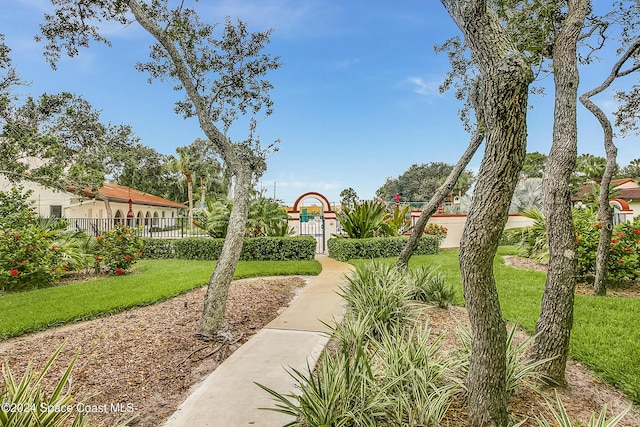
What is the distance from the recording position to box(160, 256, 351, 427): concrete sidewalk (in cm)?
255

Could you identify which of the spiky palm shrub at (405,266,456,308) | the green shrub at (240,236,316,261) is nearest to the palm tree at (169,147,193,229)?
the green shrub at (240,236,316,261)

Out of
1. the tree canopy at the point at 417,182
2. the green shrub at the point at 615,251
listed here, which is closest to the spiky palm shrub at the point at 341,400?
the green shrub at the point at 615,251

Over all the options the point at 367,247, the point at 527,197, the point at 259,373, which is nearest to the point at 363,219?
the point at 367,247

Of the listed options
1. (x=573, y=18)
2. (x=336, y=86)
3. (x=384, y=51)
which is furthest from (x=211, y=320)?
(x=336, y=86)

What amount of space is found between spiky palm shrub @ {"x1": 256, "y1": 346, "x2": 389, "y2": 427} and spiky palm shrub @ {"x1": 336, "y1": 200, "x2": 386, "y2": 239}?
978 centimetres

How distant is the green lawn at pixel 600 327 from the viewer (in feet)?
10.4

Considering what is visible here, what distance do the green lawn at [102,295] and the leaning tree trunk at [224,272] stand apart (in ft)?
7.41

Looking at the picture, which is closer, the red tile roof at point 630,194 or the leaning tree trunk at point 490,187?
the leaning tree trunk at point 490,187

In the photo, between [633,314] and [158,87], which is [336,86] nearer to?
[158,87]

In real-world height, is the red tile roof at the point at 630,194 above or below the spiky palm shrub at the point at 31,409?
above

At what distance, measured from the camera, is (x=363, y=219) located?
1216 cm

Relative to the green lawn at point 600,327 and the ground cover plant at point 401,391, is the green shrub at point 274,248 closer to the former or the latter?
the green lawn at point 600,327

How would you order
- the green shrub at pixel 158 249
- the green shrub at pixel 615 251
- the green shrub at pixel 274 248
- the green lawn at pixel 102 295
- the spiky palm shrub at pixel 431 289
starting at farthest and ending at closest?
the green shrub at pixel 158 249
the green shrub at pixel 274 248
the green shrub at pixel 615 251
the spiky palm shrub at pixel 431 289
the green lawn at pixel 102 295

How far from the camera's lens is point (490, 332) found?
6.97ft
